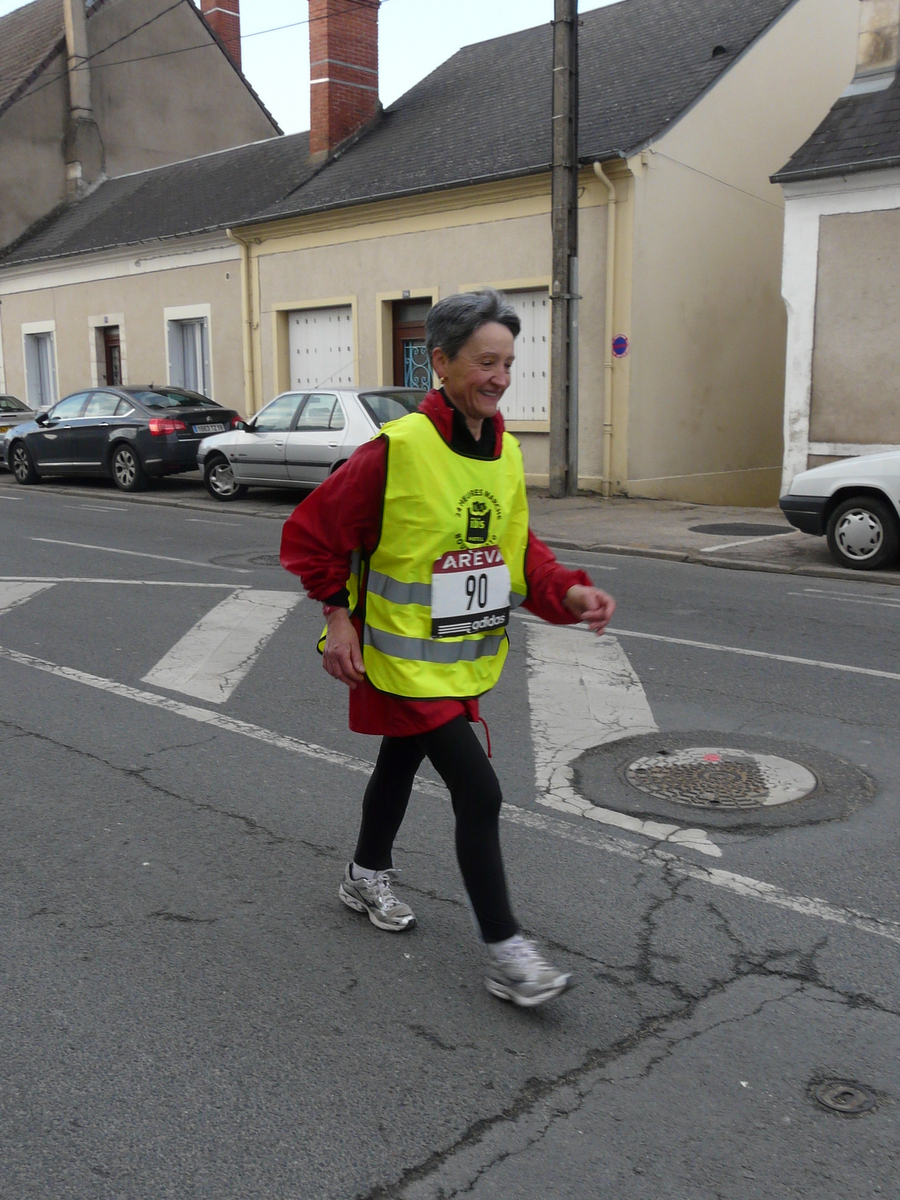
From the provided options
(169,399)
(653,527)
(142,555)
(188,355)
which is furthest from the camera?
(188,355)

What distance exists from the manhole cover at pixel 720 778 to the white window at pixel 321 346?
51.8 feet

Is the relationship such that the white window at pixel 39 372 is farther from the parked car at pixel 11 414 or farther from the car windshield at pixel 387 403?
the car windshield at pixel 387 403

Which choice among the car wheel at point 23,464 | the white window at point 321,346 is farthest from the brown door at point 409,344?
the car wheel at point 23,464

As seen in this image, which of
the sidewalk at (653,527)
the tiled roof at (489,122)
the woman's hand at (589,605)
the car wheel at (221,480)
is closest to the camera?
the woman's hand at (589,605)

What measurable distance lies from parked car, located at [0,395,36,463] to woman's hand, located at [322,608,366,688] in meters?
20.8

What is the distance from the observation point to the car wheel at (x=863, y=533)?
10086 mm

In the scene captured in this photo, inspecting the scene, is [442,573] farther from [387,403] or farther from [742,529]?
[387,403]

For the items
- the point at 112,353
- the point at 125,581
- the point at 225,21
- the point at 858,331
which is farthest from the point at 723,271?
the point at 225,21

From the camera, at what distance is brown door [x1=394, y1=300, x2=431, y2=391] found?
19188 millimetres

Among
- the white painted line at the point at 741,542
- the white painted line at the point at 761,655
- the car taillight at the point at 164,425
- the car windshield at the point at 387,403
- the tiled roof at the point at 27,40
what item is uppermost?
the tiled roof at the point at 27,40

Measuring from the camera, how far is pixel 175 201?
24.8 metres

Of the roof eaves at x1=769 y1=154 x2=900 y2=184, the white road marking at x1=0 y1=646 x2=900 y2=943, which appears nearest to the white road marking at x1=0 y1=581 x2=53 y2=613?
the white road marking at x1=0 y1=646 x2=900 y2=943

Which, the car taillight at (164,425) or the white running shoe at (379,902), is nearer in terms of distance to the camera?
the white running shoe at (379,902)

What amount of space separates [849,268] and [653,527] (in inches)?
163
